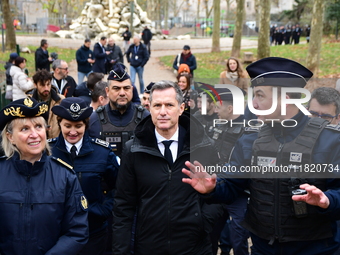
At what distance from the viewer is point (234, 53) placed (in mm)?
28234

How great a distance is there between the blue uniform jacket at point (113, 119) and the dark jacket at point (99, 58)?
11276 millimetres

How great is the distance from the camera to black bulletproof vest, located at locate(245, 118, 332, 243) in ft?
11.2

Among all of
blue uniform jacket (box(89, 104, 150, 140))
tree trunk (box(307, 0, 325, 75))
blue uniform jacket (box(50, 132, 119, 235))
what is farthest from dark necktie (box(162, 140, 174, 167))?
tree trunk (box(307, 0, 325, 75))

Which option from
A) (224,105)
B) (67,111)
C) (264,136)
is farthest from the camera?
(224,105)

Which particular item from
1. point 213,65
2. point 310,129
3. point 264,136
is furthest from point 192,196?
point 213,65

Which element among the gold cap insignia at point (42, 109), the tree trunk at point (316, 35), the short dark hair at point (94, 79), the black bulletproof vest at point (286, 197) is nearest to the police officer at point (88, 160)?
the gold cap insignia at point (42, 109)

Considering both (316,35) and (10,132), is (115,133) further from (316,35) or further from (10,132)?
(316,35)

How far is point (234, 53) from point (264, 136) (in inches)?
992

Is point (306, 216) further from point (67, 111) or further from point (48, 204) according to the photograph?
point (67, 111)

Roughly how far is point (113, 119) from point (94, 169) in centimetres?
132

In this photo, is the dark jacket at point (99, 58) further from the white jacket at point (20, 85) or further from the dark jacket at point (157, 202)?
the dark jacket at point (157, 202)

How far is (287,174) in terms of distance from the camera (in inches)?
136

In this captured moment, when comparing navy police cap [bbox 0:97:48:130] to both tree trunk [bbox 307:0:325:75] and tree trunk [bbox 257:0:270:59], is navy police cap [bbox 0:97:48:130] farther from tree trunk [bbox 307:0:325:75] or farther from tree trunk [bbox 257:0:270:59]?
tree trunk [bbox 257:0:270:59]

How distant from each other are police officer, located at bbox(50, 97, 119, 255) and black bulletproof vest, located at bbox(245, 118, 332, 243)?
159 centimetres
